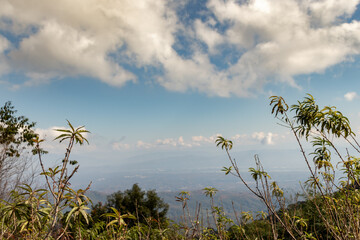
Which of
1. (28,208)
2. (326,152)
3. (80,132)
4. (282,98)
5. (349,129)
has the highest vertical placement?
(282,98)

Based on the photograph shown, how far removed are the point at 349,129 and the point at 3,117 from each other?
18.5 metres

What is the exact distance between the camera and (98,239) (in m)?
4.62

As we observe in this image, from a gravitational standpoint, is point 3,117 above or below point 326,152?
above

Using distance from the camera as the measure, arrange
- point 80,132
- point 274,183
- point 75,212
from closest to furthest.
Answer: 1. point 75,212
2. point 80,132
3. point 274,183

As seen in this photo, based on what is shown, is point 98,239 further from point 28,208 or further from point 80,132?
point 80,132

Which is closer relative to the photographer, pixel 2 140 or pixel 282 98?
pixel 282 98

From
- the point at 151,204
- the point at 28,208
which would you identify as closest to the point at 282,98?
the point at 28,208

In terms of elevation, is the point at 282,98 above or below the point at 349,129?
above

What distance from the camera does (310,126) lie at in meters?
3.98

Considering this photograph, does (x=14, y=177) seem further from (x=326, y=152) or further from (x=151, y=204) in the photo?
(x=326, y=152)

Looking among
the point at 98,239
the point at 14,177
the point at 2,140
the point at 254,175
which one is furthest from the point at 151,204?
the point at 254,175

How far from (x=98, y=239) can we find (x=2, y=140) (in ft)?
44.9

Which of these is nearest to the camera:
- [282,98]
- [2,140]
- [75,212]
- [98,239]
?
[75,212]

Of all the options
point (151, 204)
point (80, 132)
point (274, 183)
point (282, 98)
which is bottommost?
point (151, 204)
